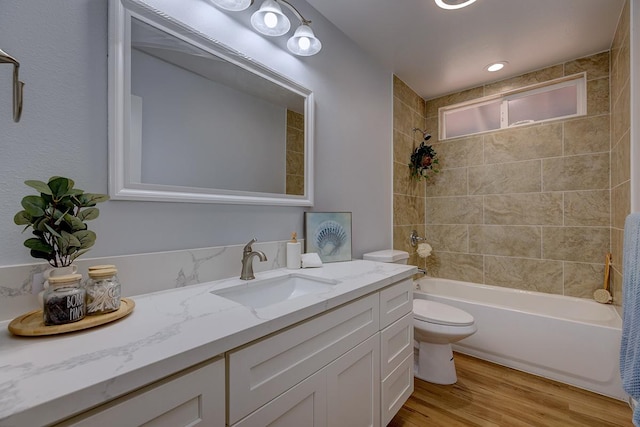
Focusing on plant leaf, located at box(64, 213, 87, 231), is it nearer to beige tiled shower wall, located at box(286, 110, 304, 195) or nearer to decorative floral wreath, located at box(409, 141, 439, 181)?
beige tiled shower wall, located at box(286, 110, 304, 195)

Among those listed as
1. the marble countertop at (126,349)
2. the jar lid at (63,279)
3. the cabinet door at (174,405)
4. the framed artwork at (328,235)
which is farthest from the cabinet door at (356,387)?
the jar lid at (63,279)

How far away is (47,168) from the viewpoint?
83 centimetres

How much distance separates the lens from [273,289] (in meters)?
1.31

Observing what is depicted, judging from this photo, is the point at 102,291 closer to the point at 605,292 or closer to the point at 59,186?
the point at 59,186

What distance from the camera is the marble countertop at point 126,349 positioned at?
0.45 m

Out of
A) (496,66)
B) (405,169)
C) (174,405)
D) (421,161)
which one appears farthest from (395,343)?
(496,66)

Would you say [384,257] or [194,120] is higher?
[194,120]

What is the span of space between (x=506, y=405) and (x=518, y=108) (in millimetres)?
2543

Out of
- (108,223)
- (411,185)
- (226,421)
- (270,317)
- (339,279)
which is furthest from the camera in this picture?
(411,185)

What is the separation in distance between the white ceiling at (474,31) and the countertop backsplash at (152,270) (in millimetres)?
1498

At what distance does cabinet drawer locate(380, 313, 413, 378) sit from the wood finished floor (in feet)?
1.37

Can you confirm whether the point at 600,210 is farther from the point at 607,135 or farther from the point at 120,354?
the point at 120,354

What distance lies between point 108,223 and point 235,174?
0.55 m

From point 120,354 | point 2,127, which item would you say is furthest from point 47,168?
point 120,354
